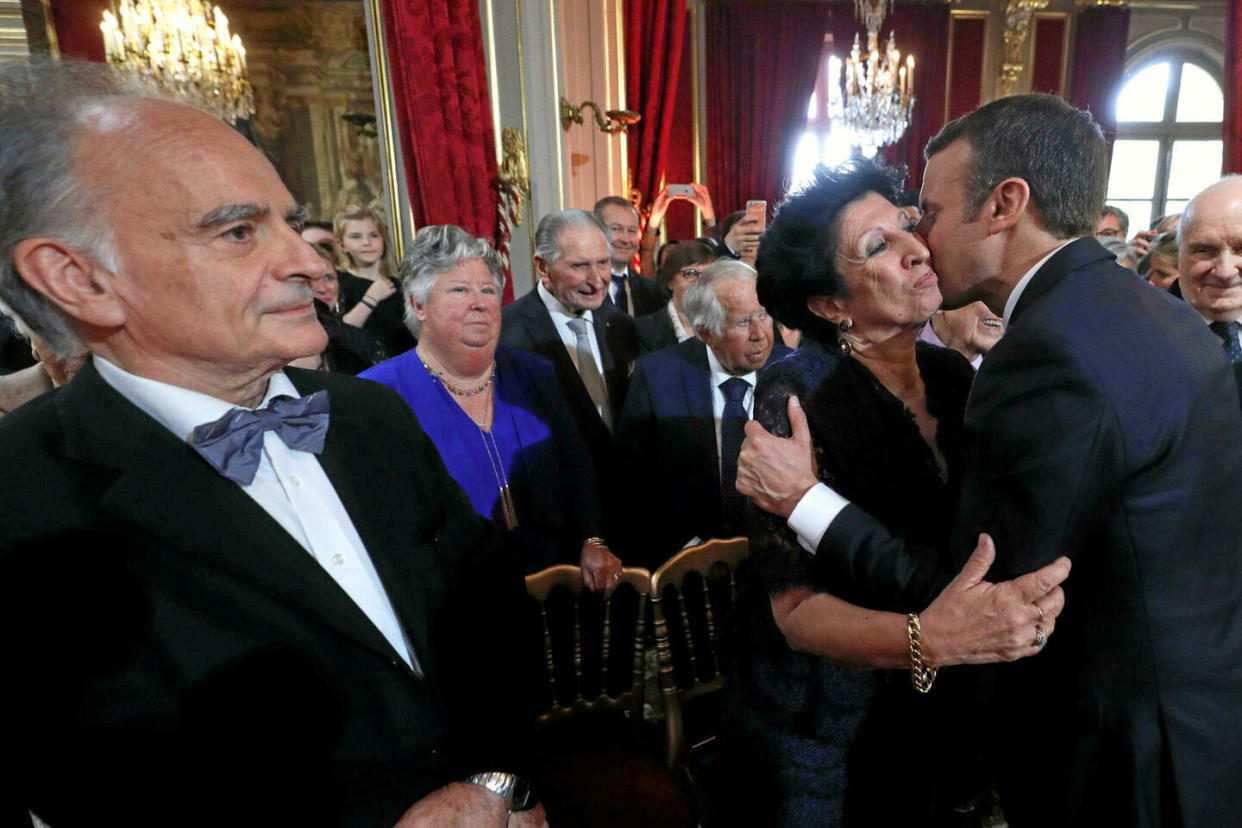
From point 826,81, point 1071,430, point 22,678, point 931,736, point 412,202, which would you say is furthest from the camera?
point 826,81

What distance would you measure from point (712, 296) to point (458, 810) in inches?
72.4

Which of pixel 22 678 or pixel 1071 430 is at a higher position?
pixel 1071 430

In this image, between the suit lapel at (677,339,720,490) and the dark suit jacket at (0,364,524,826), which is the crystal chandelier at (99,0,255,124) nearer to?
the suit lapel at (677,339,720,490)

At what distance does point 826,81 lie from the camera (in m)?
9.89

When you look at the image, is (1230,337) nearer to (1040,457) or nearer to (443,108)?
Answer: (1040,457)

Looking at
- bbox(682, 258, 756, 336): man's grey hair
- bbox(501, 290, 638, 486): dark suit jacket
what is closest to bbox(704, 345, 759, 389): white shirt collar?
bbox(682, 258, 756, 336): man's grey hair

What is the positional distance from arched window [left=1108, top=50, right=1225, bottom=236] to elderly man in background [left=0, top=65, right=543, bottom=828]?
12360 millimetres

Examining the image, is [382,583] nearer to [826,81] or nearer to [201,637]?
[201,637]

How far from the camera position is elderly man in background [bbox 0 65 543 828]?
92 centimetres

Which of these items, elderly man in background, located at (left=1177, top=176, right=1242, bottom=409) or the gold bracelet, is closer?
the gold bracelet

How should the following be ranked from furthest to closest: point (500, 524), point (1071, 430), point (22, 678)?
point (500, 524)
point (1071, 430)
point (22, 678)

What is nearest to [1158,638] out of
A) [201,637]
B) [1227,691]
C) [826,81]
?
[1227,691]

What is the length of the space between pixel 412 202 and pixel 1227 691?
166 inches

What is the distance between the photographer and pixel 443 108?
4.14m
